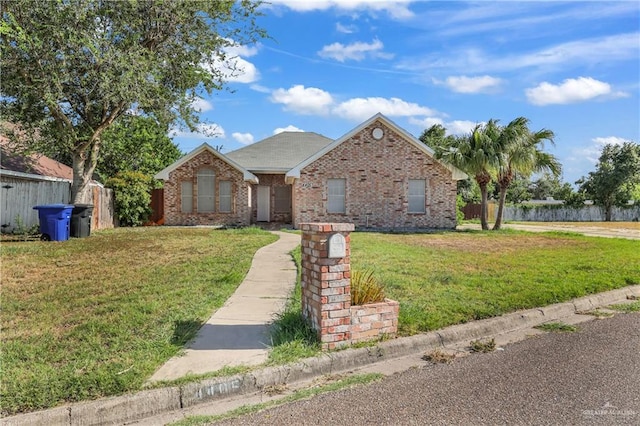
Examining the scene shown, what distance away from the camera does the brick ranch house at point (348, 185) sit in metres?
20.5

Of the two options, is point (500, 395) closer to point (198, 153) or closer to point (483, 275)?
point (483, 275)

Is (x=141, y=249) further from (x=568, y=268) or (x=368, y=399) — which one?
(x=568, y=268)

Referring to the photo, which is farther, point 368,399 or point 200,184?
point 200,184

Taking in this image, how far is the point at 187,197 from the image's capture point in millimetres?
21438

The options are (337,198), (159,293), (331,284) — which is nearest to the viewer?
(331,284)

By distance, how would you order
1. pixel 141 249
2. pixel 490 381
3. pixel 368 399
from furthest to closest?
pixel 141 249 < pixel 490 381 < pixel 368 399

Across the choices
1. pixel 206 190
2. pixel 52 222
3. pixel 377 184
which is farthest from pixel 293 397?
pixel 206 190

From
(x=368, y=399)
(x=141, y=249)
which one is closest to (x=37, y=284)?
(x=141, y=249)

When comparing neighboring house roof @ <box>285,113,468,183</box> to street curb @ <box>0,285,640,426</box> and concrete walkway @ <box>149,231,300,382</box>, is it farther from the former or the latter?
street curb @ <box>0,285,640,426</box>

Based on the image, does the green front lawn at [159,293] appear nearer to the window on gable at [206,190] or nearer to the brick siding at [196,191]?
the brick siding at [196,191]

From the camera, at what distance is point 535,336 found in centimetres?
517

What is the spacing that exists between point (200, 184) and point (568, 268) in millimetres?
16633

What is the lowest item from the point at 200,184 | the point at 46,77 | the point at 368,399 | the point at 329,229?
the point at 368,399

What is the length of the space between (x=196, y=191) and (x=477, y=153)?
516 inches
